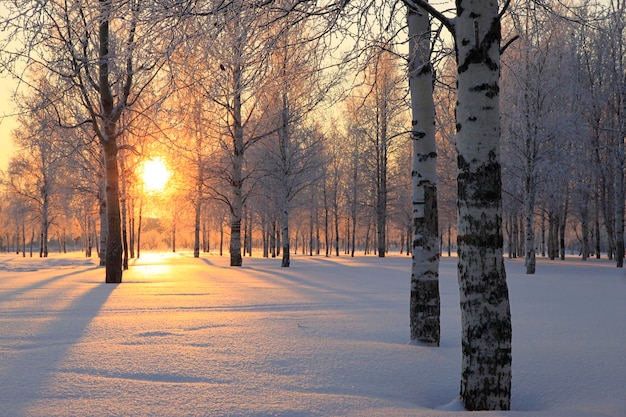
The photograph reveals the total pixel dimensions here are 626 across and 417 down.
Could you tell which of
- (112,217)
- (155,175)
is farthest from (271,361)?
(155,175)

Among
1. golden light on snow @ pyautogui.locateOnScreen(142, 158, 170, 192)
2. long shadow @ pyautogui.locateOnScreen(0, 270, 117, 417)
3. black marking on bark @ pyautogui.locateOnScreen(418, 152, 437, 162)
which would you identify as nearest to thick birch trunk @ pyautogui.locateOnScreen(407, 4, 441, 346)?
black marking on bark @ pyautogui.locateOnScreen(418, 152, 437, 162)

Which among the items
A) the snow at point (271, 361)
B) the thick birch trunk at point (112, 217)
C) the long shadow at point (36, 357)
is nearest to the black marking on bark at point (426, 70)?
the snow at point (271, 361)

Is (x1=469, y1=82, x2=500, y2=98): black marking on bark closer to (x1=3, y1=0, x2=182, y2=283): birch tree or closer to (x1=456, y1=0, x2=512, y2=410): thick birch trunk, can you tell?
(x1=456, y1=0, x2=512, y2=410): thick birch trunk

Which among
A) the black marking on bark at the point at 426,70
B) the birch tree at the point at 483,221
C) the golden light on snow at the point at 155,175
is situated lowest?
the birch tree at the point at 483,221

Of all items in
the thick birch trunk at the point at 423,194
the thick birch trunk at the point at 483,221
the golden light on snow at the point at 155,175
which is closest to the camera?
the thick birch trunk at the point at 483,221

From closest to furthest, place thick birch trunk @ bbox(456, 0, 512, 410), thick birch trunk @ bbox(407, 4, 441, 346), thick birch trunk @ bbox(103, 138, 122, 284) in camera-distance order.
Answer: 1. thick birch trunk @ bbox(456, 0, 512, 410)
2. thick birch trunk @ bbox(407, 4, 441, 346)
3. thick birch trunk @ bbox(103, 138, 122, 284)

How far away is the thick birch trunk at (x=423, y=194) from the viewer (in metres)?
5.20

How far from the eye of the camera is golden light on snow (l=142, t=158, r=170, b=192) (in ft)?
73.5

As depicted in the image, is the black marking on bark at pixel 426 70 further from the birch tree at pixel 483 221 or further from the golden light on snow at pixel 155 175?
the golden light on snow at pixel 155 175

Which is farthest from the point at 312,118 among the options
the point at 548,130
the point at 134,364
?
the point at 134,364

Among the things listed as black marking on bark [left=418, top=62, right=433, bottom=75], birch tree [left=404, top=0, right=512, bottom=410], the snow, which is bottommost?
the snow

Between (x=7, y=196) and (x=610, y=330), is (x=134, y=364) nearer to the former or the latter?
(x=610, y=330)

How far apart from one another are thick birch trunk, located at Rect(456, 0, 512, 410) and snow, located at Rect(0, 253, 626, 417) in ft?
0.87

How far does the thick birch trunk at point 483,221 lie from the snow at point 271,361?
0.27 metres
